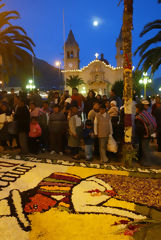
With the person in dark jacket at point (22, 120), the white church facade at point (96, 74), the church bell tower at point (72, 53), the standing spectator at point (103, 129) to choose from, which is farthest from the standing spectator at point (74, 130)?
the church bell tower at point (72, 53)

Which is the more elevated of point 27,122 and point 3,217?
point 27,122

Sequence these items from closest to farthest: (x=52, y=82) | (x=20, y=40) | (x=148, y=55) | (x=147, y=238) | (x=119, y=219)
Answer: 1. (x=147, y=238)
2. (x=119, y=219)
3. (x=148, y=55)
4. (x=20, y=40)
5. (x=52, y=82)

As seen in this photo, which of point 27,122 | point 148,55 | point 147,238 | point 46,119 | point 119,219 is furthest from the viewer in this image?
point 148,55

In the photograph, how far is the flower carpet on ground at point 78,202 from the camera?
348cm

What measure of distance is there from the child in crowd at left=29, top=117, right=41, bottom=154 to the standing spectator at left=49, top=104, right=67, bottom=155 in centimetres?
42

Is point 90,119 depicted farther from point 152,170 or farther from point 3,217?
point 3,217

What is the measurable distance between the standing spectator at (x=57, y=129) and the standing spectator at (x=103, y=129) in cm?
132

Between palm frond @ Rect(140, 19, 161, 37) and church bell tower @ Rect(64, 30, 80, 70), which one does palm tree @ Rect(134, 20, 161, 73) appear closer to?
palm frond @ Rect(140, 19, 161, 37)

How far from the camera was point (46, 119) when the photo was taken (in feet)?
27.6

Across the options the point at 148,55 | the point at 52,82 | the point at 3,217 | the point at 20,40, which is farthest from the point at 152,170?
the point at 52,82

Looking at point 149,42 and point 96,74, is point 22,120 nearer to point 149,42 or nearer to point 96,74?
point 149,42

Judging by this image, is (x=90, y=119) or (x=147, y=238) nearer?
(x=147, y=238)

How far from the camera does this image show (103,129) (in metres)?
6.91

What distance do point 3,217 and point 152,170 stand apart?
3805 millimetres
